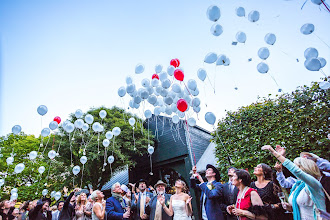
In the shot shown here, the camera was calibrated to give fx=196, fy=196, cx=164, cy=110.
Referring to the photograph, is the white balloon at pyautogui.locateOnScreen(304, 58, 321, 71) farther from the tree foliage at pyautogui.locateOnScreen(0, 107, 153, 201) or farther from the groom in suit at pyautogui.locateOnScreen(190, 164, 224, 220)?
the tree foliage at pyautogui.locateOnScreen(0, 107, 153, 201)

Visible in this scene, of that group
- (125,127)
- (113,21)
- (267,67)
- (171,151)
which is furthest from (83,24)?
(171,151)

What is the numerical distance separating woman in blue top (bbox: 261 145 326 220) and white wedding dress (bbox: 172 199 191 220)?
178cm

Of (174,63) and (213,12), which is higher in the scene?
(174,63)

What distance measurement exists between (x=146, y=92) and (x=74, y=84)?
2.50m

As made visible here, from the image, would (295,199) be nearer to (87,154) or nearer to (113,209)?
(113,209)

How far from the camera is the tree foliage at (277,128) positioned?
5820 millimetres

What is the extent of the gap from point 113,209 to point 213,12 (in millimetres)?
4699

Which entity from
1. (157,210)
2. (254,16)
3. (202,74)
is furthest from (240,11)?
(157,210)

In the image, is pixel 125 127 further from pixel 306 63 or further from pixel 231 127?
pixel 306 63

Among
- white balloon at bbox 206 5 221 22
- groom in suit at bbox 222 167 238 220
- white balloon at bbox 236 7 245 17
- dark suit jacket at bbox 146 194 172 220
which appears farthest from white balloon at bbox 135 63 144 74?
groom in suit at bbox 222 167 238 220

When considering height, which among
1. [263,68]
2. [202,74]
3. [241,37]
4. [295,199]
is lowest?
[295,199]

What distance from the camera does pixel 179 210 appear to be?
3.77 m

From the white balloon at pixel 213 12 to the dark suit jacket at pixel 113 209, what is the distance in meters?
4.50

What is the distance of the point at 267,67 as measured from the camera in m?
4.91
